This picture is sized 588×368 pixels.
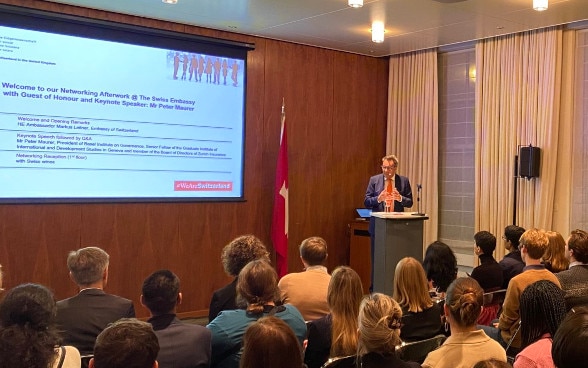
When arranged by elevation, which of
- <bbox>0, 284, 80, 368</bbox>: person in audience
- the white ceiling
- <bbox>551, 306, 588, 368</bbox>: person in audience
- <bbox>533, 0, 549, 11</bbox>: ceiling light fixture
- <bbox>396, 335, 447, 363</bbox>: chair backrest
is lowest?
<bbox>396, 335, 447, 363</bbox>: chair backrest

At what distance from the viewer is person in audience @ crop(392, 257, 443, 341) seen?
10.0 feet

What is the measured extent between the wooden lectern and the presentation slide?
1.99m

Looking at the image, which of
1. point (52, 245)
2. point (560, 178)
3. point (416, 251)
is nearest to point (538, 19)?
point (560, 178)

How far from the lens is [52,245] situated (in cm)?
550

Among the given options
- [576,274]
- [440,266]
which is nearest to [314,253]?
[440,266]

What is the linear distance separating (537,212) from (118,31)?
4.61 meters

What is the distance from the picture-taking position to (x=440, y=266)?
3754 millimetres

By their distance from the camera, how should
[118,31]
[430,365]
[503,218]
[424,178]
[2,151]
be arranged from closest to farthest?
[430,365] → [2,151] → [118,31] → [503,218] → [424,178]

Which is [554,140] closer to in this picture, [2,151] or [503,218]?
[503,218]

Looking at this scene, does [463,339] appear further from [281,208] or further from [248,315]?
[281,208]

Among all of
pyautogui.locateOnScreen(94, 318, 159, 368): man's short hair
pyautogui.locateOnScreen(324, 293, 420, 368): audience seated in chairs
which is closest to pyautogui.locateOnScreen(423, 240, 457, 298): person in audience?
pyautogui.locateOnScreen(324, 293, 420, 368): audience seated in chairs

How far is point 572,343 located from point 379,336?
→ 853 millimetres

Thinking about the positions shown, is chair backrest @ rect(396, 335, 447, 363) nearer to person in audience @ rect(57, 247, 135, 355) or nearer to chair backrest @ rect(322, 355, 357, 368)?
chair backrest @ rect(322, 355, 357, 368)

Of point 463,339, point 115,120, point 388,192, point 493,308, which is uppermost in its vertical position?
point 115,120
